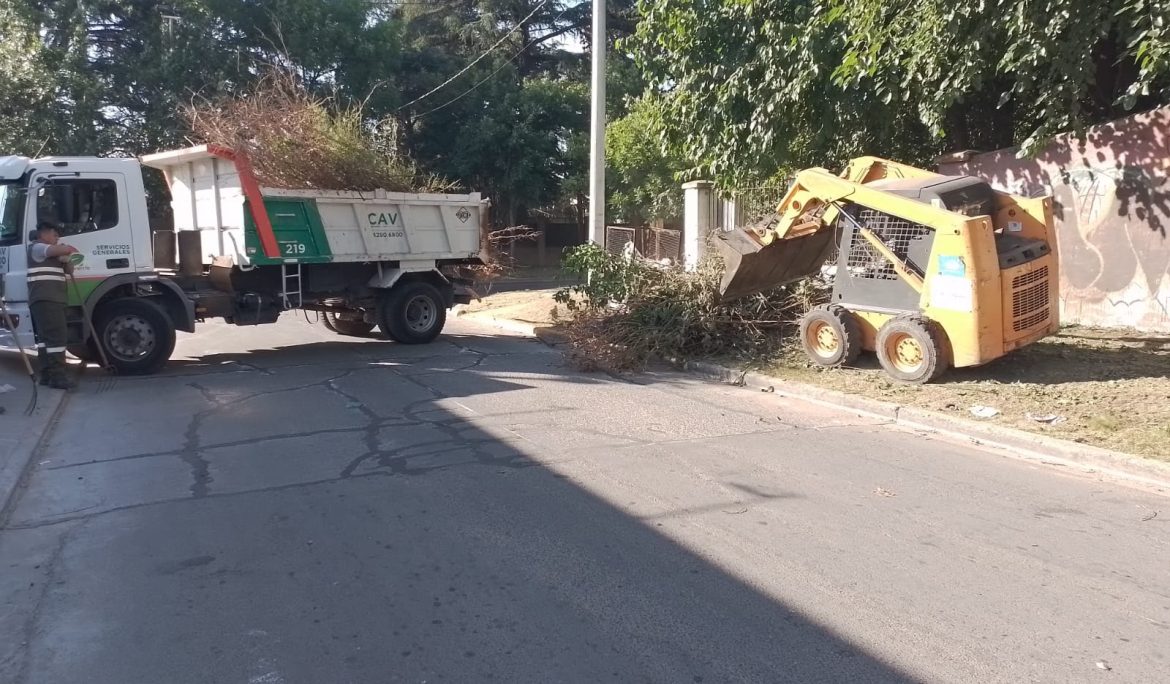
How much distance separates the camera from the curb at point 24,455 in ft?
20.4

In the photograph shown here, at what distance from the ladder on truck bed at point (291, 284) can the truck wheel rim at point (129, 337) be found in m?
1.82

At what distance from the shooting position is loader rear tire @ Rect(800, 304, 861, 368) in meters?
10.2

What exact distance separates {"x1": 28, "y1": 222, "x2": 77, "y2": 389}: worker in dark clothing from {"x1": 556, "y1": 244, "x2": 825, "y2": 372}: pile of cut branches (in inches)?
228

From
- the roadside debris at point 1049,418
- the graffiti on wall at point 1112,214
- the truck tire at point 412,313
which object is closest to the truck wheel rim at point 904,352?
the roadside debris at point 1049,418

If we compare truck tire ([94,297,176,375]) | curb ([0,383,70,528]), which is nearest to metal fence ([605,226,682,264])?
truck tire ([94,297,176,375])

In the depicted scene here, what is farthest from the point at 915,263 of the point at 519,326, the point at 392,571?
the point at 519,326

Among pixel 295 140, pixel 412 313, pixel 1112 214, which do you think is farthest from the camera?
pixel 412 313

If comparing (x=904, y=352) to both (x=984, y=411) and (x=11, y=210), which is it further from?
(x=11, y=210)

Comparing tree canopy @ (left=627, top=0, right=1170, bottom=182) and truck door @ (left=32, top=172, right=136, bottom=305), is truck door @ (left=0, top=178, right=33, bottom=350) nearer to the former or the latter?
truck door @ (left=32, top=172, right=136, bottom=305)

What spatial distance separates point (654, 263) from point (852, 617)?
28.9 ft

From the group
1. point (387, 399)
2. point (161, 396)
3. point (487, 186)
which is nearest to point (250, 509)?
point (387, 399)

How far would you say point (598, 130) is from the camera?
14922 millimetres

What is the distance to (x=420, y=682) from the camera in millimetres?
3744

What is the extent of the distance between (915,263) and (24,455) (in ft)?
27.1
